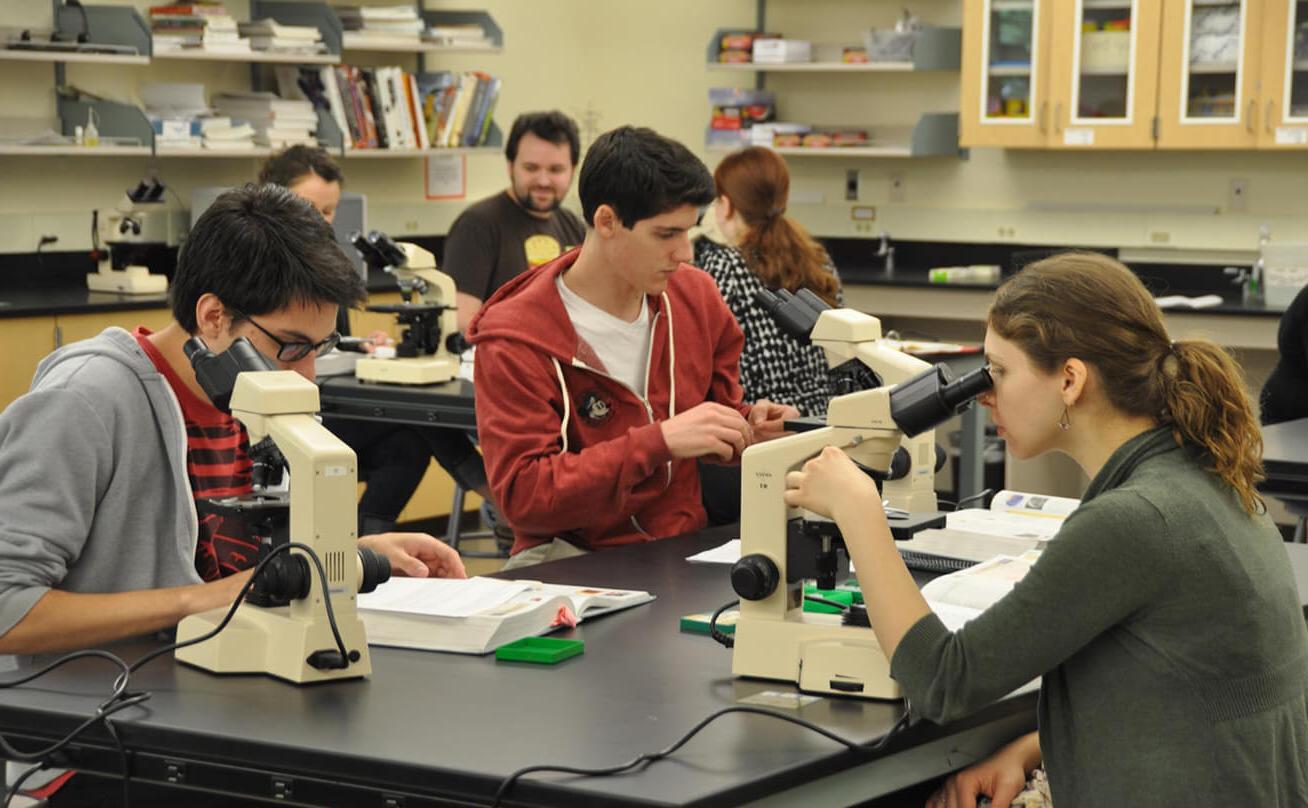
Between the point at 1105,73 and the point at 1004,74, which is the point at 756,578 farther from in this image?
the point at 1004,74

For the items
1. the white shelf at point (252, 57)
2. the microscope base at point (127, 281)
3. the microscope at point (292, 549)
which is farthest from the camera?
the white shelf at point (252, 57)

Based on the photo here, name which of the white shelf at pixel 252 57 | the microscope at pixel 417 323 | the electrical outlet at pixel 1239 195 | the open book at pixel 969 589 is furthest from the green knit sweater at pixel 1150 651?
the electrical outlet at pixel 1239 195

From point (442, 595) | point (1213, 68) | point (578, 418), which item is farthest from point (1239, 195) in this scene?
point (442, 595)

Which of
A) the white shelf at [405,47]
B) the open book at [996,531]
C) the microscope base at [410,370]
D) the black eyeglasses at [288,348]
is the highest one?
the white shelf at [405,47]

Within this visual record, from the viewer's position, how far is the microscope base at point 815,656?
5.70ft

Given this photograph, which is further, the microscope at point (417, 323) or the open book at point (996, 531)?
the microscope at point (417, 323)

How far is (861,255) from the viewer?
23.3 feet

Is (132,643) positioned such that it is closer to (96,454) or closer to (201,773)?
(96,454)

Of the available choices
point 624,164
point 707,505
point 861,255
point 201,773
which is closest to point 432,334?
point 707,505

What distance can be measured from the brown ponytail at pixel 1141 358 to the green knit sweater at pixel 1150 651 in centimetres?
6

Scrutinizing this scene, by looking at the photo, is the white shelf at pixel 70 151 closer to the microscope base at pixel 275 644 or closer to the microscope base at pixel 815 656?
the microscope base at pixel 275 644

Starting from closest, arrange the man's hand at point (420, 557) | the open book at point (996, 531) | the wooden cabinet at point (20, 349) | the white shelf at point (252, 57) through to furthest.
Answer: the man's hand at point (420, 557)
the open book at point (996, 531)
the wooden cabinet at point (20, 349)
the white shelf at point (252, 57)

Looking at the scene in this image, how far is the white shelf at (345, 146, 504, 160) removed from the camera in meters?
5.97

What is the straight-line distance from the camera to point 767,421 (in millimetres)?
2844
